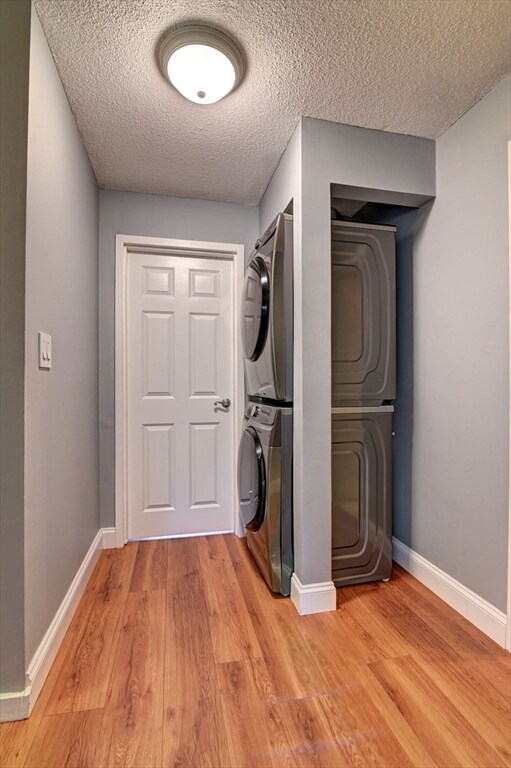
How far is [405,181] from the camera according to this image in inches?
69.8

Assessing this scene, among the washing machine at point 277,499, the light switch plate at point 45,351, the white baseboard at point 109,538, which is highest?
the light switch plate at point 45,351

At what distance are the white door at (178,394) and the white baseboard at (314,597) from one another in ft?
3.23

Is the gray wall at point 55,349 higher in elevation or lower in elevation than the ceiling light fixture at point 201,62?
lower

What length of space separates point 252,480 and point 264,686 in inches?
34.8

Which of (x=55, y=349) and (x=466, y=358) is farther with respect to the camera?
(x=466, y=358)

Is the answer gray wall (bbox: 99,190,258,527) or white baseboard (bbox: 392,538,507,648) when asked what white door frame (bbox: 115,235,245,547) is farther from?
white baseboard (bbox: 392,538,507,648)

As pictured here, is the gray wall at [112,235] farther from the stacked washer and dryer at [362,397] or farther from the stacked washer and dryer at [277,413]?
the stacked washer and dryer at [362,397]

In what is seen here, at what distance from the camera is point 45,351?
4.25 ft

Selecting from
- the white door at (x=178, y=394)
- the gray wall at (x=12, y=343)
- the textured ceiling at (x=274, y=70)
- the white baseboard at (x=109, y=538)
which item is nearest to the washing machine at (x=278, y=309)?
the textured ceiling at (x=274, y=70)

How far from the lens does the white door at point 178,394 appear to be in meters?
2.39

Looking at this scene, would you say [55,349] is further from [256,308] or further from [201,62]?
[201,62]

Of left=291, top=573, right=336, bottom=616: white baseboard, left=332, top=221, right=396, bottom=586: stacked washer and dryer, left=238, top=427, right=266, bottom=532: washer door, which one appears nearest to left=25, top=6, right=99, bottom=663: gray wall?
left=238, top=427, right=266, bottom=532: washer door

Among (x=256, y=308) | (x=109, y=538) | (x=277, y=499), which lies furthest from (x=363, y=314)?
(x=109, y=538)

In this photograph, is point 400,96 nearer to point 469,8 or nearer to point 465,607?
point 469,8
